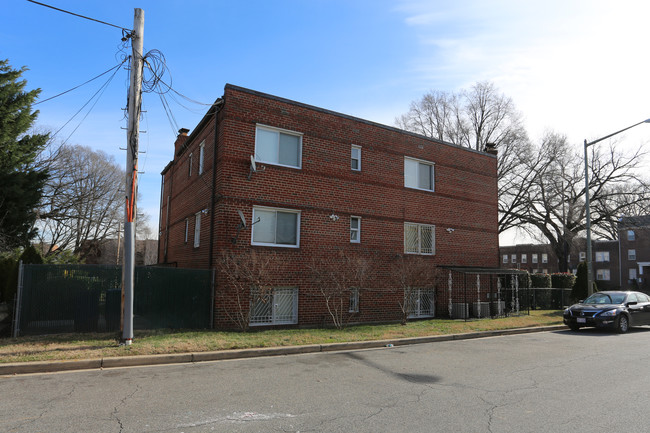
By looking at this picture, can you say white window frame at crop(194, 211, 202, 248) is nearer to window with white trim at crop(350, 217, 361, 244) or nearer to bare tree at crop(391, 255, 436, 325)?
window with white trim at crop(350, 217, 361, 244)

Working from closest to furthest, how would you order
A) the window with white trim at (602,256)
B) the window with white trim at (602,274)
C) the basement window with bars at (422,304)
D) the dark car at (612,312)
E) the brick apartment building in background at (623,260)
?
the dark car at (612,312), the basement window with bars at (422,304), the brick apartment building in background at (623,260), the window with white trim at (602,274), the window with white trim at (602,256)

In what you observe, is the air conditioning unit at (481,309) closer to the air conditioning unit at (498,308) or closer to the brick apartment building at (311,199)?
the air conditioning unit at (498,308)

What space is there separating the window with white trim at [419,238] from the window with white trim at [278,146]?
17.8 feet

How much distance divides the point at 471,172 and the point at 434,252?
4.49 meters

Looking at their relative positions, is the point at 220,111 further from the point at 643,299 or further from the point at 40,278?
the point at 643,299

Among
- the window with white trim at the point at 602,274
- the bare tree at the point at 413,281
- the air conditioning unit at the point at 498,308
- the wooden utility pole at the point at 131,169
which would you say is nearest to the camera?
the wooden utility pole at the point at 131,169

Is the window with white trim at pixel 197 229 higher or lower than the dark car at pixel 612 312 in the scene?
higher

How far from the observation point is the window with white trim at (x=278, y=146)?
46.5ft

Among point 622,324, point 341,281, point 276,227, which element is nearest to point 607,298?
point 622,324

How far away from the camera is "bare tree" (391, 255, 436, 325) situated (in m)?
14.9

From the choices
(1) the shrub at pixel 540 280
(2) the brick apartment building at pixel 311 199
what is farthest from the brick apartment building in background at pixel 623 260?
(2) the brick apartment building at pixel 311 199

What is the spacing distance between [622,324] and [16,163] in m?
25.9

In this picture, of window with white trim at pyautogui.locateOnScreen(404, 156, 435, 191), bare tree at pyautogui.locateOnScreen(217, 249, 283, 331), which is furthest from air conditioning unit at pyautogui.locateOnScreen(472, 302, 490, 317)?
bare tree at pyautogui.locateOnScreen(217, 249, 283, 331)

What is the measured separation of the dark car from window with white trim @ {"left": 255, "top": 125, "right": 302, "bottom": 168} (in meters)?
10.9
